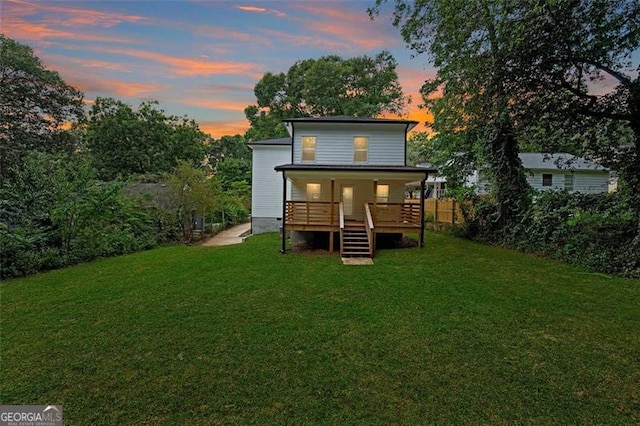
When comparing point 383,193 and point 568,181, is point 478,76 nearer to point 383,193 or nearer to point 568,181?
point 383,193

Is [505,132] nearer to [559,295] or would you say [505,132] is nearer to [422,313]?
[559,295]

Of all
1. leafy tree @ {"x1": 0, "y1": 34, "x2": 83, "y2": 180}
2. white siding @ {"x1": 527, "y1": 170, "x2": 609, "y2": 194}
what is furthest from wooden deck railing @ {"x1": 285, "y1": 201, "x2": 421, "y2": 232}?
leafy tree @ {"x1": 0, "y1": 34, "x2": 83, "y2": 180}

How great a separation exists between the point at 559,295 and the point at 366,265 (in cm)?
511

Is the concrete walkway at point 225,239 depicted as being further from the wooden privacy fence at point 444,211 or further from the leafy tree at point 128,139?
the leafy tree at point 128,139

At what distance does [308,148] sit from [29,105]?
1961cm

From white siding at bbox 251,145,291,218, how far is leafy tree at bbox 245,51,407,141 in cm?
1302

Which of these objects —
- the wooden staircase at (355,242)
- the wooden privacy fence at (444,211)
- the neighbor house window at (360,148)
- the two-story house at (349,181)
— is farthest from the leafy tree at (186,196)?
the wooden privacy fence at (444,211)

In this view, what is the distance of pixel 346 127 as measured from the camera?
14.3 meters

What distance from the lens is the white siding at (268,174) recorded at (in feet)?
62.8

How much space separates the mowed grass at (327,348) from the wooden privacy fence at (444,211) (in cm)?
865

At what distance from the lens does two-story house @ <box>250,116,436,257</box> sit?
12406mm

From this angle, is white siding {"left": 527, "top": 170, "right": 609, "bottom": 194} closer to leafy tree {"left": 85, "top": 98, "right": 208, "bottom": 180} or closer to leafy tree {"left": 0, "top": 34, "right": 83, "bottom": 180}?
leafy tree {"left": 85, "top": 98, "right": 208, "bottom": 180}

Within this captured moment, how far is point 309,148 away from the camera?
48.1 ft

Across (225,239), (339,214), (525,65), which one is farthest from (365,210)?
(225,239)
